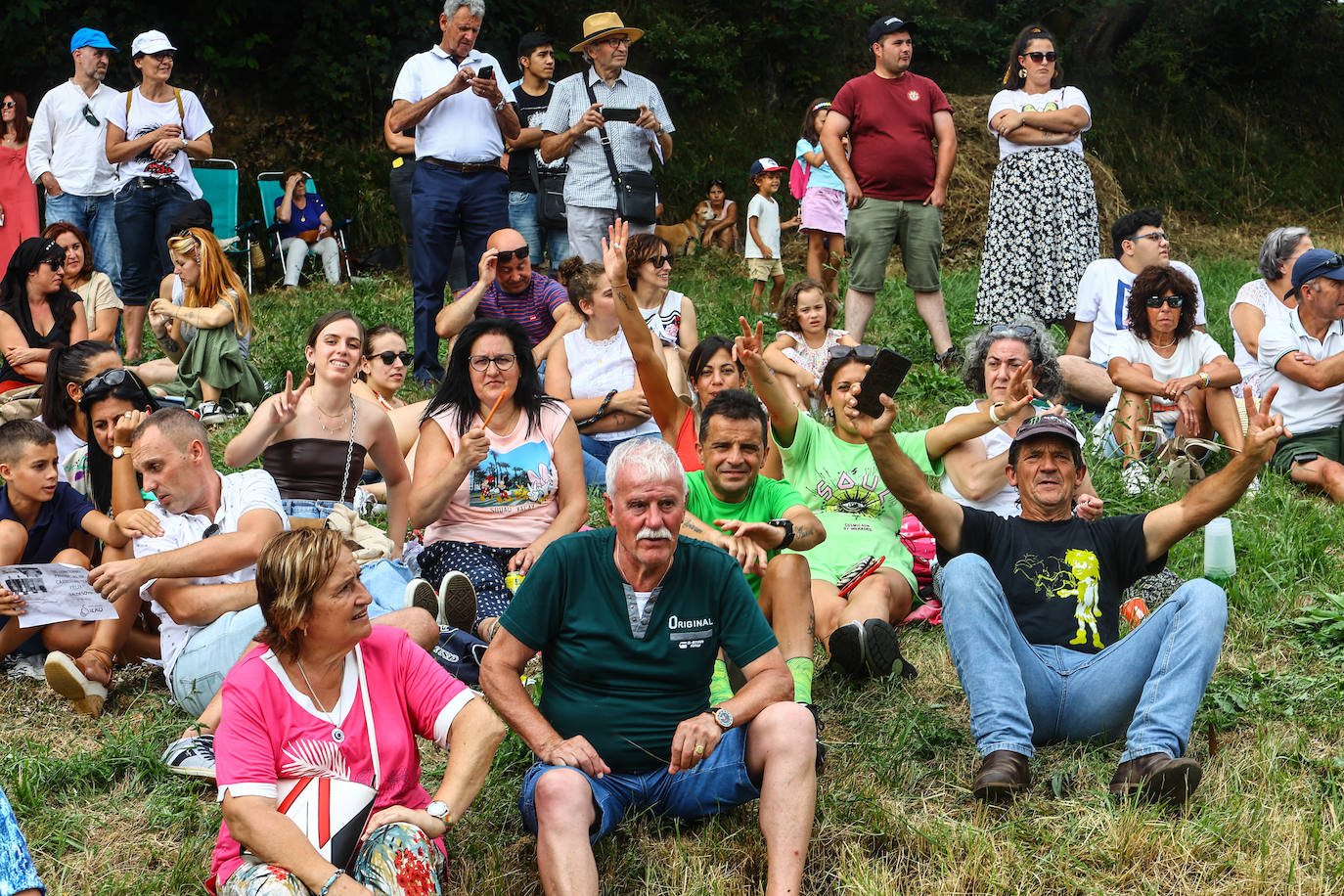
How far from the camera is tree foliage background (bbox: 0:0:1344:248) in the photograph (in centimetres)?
1502

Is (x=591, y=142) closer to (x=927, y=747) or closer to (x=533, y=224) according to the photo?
(x=533, y=224)

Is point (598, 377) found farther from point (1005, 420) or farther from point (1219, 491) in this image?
point (1219, 491)

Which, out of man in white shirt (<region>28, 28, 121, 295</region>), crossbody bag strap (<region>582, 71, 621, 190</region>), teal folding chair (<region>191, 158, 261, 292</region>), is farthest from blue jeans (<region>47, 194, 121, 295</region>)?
crossbody bag strap (<region>582, 71, 621, 190</region>)

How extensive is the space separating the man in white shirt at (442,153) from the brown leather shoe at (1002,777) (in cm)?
525

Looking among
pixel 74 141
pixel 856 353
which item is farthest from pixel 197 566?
pixel 74 141

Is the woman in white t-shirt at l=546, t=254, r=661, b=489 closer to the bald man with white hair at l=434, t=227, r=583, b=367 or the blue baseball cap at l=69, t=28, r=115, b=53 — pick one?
the bald man with white hair at l=434, t=227, r=583, b=367

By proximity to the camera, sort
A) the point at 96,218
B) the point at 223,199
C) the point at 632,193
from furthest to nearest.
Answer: the point at 223,199, the point at 96,218, the point at 632,193

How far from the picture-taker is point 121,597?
4613 millimetres

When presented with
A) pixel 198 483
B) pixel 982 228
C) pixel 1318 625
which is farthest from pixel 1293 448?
pixel 982 228

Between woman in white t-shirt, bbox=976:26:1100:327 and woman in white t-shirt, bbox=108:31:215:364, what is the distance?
5.55 meters

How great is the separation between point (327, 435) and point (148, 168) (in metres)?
4.64

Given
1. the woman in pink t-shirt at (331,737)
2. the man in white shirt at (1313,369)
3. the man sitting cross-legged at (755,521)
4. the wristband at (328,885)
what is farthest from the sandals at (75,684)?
the man in white shirt at (1313,369)

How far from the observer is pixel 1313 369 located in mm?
6824

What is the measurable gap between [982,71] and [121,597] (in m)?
16.1
